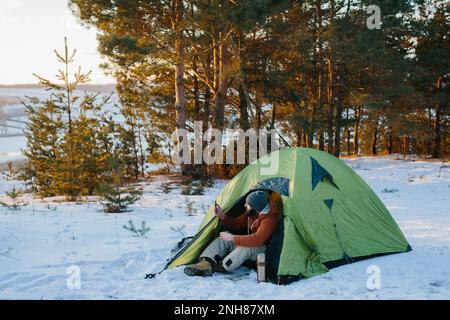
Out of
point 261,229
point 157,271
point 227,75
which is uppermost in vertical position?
point 227,75

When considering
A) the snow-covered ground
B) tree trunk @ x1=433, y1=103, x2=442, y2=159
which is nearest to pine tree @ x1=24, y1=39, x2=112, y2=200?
the snow-covered ground

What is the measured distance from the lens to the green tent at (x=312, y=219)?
577cm

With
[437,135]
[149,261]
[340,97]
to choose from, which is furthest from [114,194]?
[437,135]

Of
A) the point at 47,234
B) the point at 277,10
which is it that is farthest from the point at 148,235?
the point at 277,10

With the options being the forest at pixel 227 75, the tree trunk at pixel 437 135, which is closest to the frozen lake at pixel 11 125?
the forest at pixel 227 75

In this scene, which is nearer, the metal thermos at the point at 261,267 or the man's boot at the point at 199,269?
the metal thermos at the point at 261,267

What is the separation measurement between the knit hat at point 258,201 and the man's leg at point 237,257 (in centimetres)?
61

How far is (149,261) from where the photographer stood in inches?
254

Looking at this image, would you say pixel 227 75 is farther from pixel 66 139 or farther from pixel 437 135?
pixel 437 135

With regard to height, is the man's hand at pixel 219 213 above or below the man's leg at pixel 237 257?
above

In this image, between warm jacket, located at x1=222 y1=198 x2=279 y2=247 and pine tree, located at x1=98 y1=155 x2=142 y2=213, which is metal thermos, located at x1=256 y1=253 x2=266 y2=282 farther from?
pine tree, located at x1=98 y1=155 x2=142 y2=213

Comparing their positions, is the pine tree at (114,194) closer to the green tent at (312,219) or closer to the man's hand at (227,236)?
the green tent at (312,219)

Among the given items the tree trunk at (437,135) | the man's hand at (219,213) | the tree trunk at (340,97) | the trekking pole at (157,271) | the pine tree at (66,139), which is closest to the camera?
the trekking pole at (157,271)

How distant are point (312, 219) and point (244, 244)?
114cm
